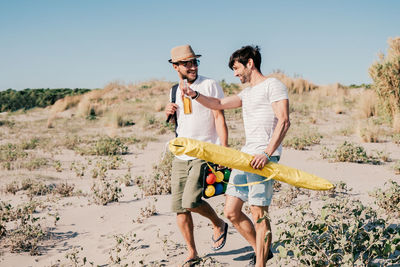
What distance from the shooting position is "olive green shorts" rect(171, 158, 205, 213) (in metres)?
3.76

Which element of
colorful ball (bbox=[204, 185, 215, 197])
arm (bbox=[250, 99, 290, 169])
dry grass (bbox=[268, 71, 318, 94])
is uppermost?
dry grass (bbox=[268, 71, 318, 94])

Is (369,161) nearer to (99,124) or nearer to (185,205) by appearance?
(185,205)

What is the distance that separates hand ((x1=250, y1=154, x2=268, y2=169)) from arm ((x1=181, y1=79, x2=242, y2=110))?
70 centimetres

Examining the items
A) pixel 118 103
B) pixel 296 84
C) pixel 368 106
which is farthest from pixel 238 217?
pixel 296 84

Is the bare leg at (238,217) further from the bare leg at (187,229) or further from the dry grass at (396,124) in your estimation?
the dry grass at (396,124)

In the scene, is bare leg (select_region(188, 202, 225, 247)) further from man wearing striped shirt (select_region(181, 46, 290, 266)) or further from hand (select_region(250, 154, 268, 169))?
hand (select_region(250, 154, 268, 169))

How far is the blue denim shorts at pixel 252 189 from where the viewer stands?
3.36 meters

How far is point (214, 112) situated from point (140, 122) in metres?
12.4

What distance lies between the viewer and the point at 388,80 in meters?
12.5

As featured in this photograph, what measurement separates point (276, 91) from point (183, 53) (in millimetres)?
1095

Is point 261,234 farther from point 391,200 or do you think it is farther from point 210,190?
point 391,200

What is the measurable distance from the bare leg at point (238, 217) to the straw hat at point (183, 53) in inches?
57.0

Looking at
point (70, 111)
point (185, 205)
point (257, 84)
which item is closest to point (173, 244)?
point (185, 205)

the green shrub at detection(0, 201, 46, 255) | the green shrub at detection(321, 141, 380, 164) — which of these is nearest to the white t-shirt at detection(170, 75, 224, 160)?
the green shrub at detection(0, 201, 46, 255)
